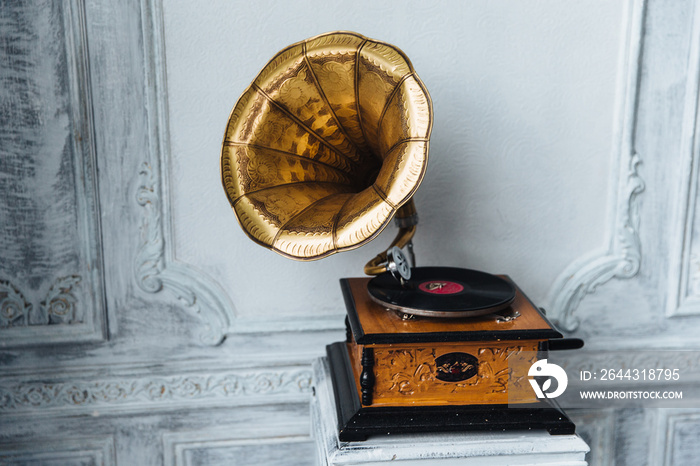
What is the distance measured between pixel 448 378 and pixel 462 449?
5.3 inches

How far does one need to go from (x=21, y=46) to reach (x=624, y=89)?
1501 mm

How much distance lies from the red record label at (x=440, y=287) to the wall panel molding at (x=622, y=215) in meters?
0.49

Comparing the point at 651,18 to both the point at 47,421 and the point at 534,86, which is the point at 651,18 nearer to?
the point at 534,86

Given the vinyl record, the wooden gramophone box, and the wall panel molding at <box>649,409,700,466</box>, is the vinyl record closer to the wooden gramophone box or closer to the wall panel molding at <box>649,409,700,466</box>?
the wooden gramophone box

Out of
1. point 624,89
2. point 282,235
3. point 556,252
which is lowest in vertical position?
point 556,252

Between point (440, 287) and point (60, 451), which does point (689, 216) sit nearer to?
point (440, 287)

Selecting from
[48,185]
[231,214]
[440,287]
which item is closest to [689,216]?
[440,287]

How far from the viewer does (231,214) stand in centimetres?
146

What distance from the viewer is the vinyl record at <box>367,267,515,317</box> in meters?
1.07

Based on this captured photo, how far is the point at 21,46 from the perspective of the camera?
1.33 metres

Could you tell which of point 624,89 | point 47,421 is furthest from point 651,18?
point 47,421

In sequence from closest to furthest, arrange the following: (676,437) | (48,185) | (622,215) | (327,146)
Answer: (327,146) → (48,185) → (622,215) → (676,437)

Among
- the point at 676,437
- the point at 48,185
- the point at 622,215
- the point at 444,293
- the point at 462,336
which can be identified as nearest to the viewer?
the point at 462,336

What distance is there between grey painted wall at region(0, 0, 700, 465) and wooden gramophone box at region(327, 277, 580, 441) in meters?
0.46
